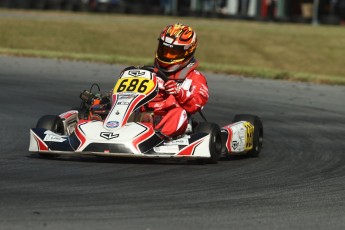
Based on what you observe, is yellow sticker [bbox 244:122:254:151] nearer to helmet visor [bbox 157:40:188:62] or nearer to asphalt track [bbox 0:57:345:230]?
asphalt track [bbox 0:57:345:230]

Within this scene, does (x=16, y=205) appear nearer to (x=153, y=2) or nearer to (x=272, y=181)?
(x=272, y=181)

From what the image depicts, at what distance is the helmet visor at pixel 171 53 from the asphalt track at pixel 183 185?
1066 millimetres

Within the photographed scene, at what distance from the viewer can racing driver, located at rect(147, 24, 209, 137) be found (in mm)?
8539

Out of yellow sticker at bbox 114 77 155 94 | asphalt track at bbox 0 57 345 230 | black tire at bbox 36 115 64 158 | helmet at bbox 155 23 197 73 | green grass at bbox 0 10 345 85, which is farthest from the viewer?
green grass at bbox 0 10 345 85

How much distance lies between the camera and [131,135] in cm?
800

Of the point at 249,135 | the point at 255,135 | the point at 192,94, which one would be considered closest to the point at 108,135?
the point at 192,94

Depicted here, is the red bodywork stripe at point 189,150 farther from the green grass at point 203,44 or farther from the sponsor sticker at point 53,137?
the green grass at point 203,44

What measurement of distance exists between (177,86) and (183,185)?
1.86 meters

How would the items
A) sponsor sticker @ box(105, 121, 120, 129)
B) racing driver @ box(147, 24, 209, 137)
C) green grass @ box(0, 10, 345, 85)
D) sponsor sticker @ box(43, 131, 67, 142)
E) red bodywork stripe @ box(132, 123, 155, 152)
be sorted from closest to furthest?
red bodywork stripe @ box(132, 123, 155, 152)
sponsor sticker @ box(105, 121, 120, 129)
sponsor sticker @ box(43, 131, 67, 142)
racing driver @ box(147, 24, 209, 137)
green grass @ box(0, 10, 345, 85)

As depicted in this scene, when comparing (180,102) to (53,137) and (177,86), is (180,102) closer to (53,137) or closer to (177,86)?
(177,86)

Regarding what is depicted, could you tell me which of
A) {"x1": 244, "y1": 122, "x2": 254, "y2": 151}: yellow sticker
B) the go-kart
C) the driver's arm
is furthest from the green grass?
the go-kart

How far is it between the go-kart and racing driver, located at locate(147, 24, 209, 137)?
102mm

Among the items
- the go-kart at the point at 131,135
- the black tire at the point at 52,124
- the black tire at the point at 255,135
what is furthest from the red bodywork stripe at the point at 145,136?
the black tire at the point at 255,135

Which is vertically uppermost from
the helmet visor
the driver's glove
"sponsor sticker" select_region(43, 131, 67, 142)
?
the helmet visor
